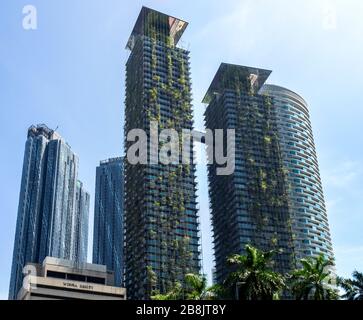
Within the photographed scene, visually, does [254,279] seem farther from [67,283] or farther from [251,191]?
[251,191]

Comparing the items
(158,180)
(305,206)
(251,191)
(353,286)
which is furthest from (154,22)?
(353,286)

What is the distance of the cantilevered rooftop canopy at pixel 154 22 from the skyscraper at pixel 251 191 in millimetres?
31017

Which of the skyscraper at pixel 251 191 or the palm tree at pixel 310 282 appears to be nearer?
the palm tree at pixel 310 282

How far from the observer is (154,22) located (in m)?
195

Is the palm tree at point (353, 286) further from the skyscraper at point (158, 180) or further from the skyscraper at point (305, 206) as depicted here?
the skyscraper at point (305, 206)

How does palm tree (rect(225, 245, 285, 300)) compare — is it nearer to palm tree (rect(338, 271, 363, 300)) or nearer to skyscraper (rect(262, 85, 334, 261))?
palm tree (rect(338, 271, 363, 300))

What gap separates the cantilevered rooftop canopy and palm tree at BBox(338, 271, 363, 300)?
15657 cm

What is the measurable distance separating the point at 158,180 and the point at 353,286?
375 feet

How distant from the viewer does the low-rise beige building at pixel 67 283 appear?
380 feet

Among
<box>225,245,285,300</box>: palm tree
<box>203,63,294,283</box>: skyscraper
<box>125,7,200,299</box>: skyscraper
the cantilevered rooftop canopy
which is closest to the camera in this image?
<box>225,245,285,300</box>: palm tree

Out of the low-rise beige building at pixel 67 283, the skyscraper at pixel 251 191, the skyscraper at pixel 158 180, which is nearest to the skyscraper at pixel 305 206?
the skyscraper at pixel 251 191

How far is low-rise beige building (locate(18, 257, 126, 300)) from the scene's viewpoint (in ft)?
380

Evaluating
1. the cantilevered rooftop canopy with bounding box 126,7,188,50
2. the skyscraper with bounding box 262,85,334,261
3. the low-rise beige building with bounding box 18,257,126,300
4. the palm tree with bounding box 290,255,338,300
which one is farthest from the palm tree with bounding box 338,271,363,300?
the cantilevered rooftop canopy with bounding box 126,7,188,50
